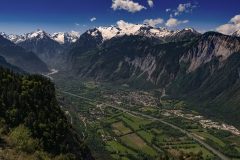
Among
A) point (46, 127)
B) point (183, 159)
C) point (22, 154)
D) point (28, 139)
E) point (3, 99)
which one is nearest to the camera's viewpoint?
point (183, 159)

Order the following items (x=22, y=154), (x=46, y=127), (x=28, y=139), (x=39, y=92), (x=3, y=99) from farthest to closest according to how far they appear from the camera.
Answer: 1. (x=39, y=92)
2. (x=3, y=99)
3. (x=46, y=127)
4. (x=28, y=139)
5. (x=22, y=154)

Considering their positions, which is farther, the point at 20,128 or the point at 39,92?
the point at 39,92

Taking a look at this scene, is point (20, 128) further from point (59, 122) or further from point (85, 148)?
point (85, 148)

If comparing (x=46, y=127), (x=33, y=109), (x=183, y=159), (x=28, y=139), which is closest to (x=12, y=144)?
(x=28, y=139)

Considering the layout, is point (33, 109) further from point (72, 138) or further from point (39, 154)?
point (39, 154)

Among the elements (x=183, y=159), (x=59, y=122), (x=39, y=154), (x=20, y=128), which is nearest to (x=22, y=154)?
(x=39, y=154)

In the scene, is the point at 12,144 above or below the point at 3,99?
below
